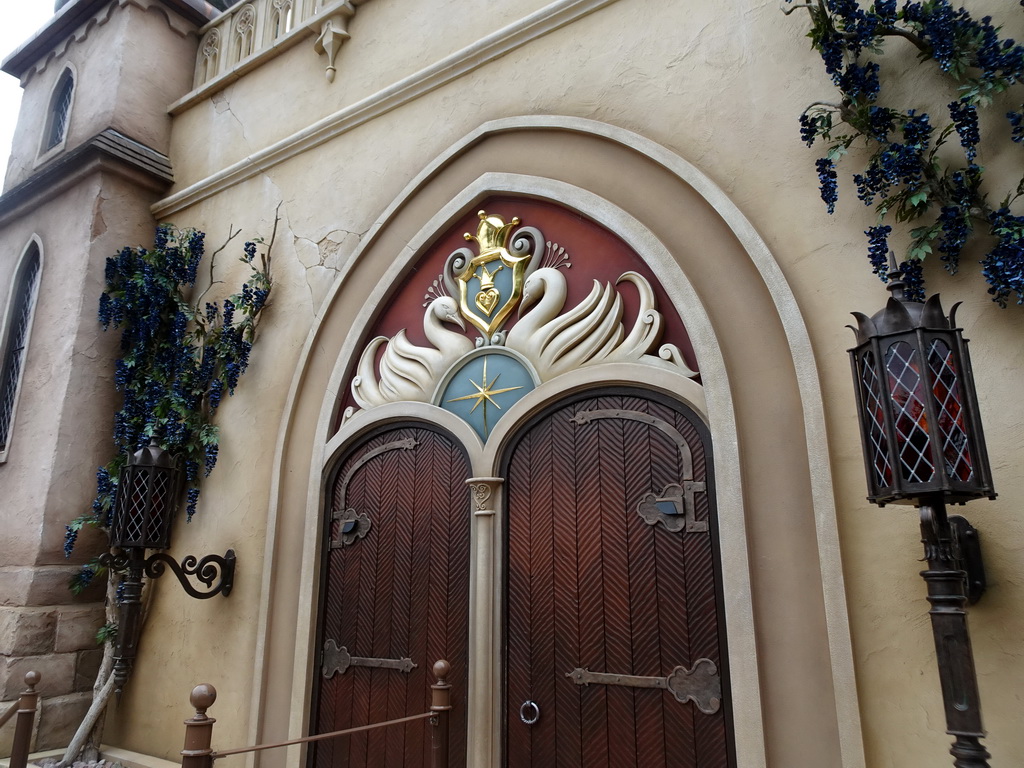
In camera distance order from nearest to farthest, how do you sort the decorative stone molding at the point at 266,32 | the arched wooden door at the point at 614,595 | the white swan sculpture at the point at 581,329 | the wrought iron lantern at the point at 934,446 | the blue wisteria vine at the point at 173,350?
1. the wrought iron lantern at the point at 934,446
2. the arched wooden door at the point at 614,595
3. the white swan sculpture at the point at 581,329
4. the blue wisteria vine at the point at 173,350
5. the decorative stone molding at the point at 266,32

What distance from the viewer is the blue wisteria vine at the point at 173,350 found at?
499cm

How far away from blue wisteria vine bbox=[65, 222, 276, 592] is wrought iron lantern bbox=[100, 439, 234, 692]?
292 mm

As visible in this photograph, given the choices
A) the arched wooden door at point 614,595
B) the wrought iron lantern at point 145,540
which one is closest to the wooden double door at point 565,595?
the arched wooden door at point 614,595

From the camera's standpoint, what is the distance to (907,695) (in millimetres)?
2607

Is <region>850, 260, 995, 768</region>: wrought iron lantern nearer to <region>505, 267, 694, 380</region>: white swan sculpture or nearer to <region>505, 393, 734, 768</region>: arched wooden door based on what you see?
<region>505, 393, 734, 768</region>: arched wooden door

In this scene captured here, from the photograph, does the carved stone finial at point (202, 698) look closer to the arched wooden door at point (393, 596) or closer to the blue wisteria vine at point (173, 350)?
the arched wooden door at point (393, 596)

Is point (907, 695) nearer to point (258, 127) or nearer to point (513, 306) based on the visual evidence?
point (513, 306)

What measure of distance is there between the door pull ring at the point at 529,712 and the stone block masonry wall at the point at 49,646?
10.2 ft

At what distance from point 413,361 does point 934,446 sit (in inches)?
111

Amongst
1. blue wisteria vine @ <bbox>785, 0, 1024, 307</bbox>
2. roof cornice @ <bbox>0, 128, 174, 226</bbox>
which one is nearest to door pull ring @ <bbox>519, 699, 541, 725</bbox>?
blue wisteria vine @ <bbox>785, 0, 1024, 307</bbox>

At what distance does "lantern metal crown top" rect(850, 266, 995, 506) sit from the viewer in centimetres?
215

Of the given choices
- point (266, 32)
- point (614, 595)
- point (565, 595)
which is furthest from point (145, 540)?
point (266, 32)

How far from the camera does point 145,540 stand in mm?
4477

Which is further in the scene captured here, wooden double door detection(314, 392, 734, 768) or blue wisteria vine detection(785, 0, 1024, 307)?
wooden double door detection(314, 392, 734, 768)
